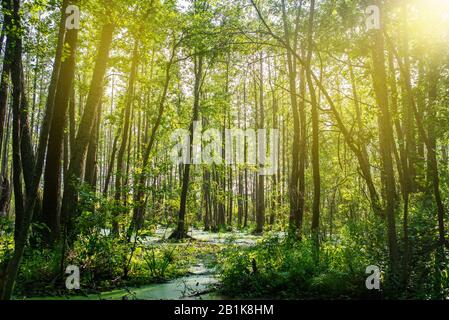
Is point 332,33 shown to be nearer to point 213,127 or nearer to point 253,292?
point 253,292

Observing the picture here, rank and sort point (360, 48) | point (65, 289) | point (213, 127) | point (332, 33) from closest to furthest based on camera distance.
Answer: point (65, 289) → point (360, 48) → point (332, 33) → point (213, 127)

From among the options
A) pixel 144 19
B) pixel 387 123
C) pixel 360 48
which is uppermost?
pixel 144 19

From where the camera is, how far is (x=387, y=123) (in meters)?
6.11

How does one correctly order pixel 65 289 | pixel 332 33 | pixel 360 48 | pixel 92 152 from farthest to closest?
pixel 92 152, pixel 332 33, pixel 360 48, pixel 65 289

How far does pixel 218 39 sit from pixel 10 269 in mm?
6882
